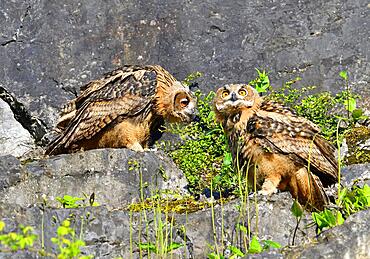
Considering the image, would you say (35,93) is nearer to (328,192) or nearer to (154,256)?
(328,192)

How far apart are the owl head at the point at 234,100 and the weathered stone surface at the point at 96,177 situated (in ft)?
2.87

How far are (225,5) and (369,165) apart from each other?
Result: 3375mm

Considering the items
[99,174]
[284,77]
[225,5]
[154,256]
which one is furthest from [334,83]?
[154,256]

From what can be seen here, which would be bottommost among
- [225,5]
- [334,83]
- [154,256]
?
[154,256]

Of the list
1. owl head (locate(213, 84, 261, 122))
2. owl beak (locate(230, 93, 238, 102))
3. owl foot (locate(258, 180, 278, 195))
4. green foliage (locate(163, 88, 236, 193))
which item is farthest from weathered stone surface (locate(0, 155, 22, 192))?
owl foot (locate(258, 180, 278, 195))

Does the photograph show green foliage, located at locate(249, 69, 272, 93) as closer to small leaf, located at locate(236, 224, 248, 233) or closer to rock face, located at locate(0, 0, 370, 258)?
rock face, located at locate(0, 0, 370, 258)

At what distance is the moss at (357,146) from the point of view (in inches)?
406

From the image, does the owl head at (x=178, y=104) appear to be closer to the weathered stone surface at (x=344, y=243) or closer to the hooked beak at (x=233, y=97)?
the hooked beak at (x=233, y=97)

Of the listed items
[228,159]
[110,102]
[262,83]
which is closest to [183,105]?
[110,102]

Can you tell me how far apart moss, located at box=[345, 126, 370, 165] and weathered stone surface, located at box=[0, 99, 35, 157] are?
3758mm

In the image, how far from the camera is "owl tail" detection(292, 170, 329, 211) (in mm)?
8914

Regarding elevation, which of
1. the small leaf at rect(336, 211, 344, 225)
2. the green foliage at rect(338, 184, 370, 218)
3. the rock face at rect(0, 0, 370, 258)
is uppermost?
the rock face at rect(0, 0, 370, 258)

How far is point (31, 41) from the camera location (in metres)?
12.2

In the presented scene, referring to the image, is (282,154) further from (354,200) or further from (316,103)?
(316,103)
